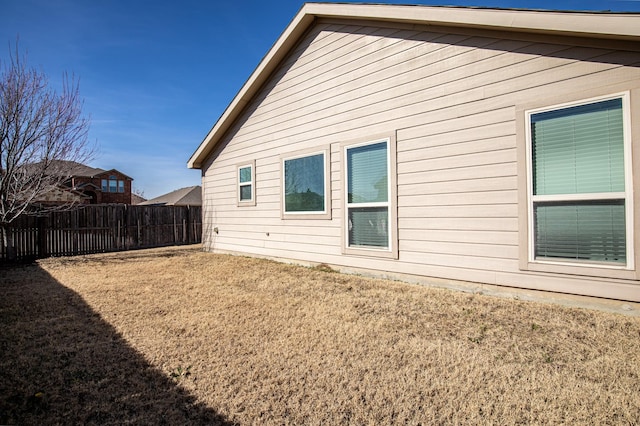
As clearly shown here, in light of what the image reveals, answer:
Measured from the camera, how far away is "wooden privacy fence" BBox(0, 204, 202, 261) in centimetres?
954

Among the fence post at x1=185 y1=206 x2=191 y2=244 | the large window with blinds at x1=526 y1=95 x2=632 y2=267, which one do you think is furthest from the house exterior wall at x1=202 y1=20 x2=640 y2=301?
the fence post at x1=185 y1=206 x2=191 y2=244

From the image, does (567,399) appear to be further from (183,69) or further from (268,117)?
(183,69)

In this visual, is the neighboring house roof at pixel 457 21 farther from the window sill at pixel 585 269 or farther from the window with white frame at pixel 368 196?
the window sill at pixel 585 269

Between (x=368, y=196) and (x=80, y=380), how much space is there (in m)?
4.49

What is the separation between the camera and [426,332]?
10.0 feet

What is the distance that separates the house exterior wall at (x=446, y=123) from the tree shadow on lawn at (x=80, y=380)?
3.82 meters

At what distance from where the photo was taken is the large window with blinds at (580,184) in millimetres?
3330

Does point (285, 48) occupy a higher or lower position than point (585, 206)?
higher

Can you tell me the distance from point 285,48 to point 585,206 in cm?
654

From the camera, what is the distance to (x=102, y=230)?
1157 centimetres

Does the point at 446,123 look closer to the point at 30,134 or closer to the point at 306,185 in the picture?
the point at 306,185

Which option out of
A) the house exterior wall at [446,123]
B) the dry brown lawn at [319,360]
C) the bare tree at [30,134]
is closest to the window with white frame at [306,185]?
the house exterior wall at [446,123]

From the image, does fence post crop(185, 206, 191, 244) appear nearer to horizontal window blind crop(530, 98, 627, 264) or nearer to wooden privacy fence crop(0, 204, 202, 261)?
wooden privacy fence crop(0, 204, 202, 261)

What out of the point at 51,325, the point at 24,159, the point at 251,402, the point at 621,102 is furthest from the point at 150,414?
the point at 24,159
